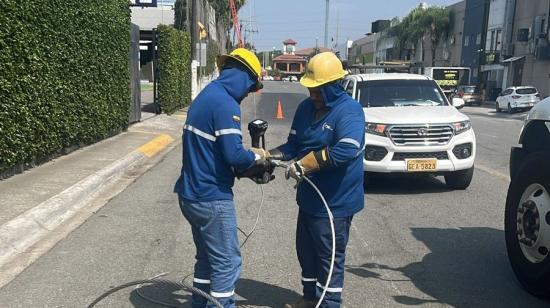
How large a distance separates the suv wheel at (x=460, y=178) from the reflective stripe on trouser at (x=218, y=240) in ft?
19.2

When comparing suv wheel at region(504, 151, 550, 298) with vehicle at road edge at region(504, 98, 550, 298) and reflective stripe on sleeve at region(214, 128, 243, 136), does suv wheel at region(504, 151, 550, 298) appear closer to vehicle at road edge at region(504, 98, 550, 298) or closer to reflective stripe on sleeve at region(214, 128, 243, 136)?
vehicle at road edge at region(504, 98, 550, 298)

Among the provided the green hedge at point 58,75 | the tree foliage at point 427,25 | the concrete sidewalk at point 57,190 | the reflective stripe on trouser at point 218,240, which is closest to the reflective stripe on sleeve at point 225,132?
the reflective stripe on trouser at point 218,240

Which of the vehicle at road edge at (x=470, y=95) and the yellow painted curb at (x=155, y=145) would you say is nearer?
the yellow painted curb at (x=155, y=145)

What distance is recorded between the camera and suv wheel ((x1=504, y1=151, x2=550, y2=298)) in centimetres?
427

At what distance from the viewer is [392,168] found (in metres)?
8.15

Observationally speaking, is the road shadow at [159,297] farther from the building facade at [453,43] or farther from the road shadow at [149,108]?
the building facade at [453,43]

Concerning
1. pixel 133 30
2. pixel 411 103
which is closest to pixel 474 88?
pixel 133 30

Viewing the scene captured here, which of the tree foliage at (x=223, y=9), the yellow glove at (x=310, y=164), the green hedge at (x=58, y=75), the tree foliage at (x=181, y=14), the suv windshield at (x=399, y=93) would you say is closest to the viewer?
the yellow glove at (x=310, y=164)

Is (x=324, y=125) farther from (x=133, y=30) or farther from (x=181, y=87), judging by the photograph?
(x=181, y=87)

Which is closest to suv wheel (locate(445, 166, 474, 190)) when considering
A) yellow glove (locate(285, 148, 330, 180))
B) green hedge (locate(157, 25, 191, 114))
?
yellow glove (locate(285, 148, 330, 180))

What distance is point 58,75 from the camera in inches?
374

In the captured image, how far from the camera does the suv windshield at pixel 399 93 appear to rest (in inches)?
366

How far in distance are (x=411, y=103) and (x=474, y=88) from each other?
37.7 m

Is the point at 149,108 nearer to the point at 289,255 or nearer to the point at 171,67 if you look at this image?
the point at 171,67
